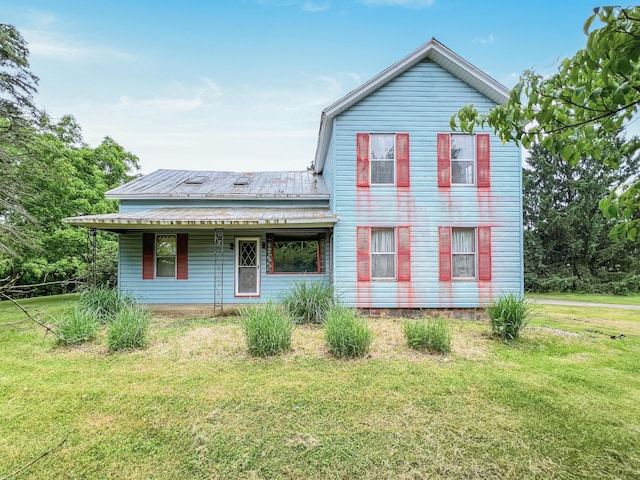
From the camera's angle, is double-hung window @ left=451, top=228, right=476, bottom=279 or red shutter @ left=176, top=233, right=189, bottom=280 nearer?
double-hung window @ left=451, top=228, right=476, bottom=279

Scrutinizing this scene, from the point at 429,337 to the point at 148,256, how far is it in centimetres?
900

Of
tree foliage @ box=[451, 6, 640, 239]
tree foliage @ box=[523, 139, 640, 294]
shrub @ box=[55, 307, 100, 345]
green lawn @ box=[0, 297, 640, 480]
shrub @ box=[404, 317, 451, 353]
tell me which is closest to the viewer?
tree foliage @ box=[451, 6, 640, 239]

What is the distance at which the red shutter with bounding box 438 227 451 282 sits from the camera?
8.71 meters

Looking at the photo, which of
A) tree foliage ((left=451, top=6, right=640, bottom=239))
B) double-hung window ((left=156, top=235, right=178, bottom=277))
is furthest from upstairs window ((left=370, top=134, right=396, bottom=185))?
double-hung window ((left=156, top=235, right=178, bottom=277))

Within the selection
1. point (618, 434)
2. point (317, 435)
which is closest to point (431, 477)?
point (317, 435)

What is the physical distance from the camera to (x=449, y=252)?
344 inches

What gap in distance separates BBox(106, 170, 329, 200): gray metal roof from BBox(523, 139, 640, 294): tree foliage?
54.7 ft

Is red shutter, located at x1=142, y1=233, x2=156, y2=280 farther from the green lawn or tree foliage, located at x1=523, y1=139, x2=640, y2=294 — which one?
tree foliage, located at x1=523, y1=139, x2=640, y2=294

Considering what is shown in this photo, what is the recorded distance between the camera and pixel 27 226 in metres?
11.8

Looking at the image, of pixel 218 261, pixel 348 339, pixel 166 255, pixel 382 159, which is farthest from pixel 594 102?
pixel 166 255

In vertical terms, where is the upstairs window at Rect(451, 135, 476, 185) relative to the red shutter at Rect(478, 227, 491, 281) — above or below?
above

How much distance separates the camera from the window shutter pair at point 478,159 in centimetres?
875

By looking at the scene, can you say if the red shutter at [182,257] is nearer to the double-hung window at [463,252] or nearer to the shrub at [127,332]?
the shrub at [127,332]

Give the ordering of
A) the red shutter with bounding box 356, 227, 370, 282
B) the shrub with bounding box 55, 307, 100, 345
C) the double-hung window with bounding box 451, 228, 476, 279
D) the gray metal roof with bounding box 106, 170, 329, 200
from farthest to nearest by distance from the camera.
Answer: the gray metal roof with bounding box 106, 170, 329, 200, the double-hung window with bounding box 451, 228, 476, 279, the red shutter with bounding box 356, 227, 370, 282, the shrub with bounding box 55, 307, 100, 345
